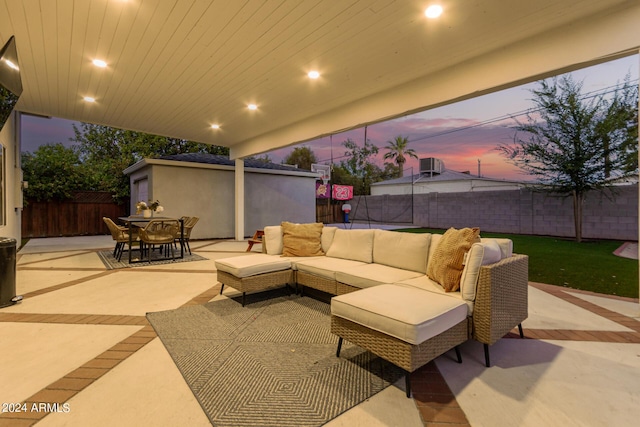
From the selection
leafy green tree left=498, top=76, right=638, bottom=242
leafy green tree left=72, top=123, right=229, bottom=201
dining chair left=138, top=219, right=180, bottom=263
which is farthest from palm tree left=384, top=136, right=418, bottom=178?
dining chair left=138, top=219, right=180, bottom=263

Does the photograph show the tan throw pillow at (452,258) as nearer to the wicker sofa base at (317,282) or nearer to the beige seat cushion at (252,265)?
the wicker sofa base at (317,282)

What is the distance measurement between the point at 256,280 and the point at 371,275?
1.25 metres

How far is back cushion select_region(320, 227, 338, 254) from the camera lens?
3798 millimetres

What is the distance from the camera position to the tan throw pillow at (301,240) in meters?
3.73

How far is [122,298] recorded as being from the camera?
11.3 ft

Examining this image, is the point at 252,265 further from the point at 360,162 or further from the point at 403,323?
the point at 360,162

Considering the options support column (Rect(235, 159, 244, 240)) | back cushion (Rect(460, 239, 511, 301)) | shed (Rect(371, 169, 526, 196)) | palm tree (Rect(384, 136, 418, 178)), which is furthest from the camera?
palm tree (Rect(384, 136, 418, 178))

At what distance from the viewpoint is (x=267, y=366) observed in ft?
6.46

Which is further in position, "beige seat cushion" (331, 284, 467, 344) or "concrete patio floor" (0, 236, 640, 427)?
"beige seat cushion" (331, 284, 467, 344)

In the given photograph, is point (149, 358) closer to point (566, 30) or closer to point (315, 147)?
point (566, 30)

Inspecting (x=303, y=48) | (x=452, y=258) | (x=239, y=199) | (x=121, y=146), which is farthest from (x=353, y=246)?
(x=121, y=146)

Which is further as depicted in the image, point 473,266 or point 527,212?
point 527,212

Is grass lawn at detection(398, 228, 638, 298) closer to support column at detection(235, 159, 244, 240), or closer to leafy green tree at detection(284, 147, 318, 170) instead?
support column at detection(235, 159, 244, 240)

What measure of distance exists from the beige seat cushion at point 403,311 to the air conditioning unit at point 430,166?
19.4 m
